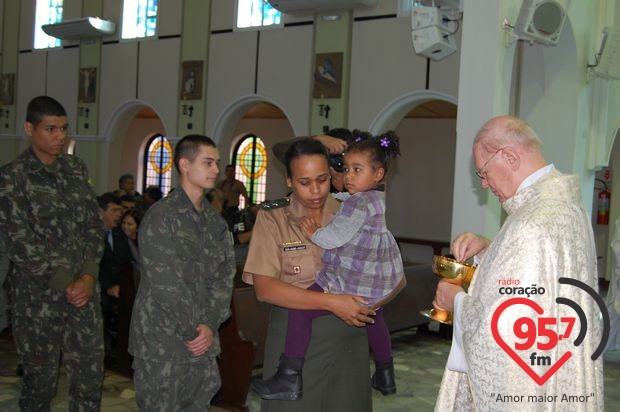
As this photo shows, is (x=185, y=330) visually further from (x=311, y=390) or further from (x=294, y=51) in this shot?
(x=294, y=51)

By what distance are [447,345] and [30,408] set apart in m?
4.98

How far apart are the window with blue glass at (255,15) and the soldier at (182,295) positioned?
1029 centimetres

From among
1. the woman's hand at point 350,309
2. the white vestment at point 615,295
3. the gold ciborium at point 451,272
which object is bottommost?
the white vestment at point 615,295

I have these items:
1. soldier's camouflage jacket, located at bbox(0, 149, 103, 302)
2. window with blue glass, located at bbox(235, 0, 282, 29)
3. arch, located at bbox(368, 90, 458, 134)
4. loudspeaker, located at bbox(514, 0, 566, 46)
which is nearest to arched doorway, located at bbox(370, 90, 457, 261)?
arch, located at bbox(368, 90, 458, 134)

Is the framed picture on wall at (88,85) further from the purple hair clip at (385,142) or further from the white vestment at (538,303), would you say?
the white vestment at (538,303)

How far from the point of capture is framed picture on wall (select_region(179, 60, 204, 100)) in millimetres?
13984

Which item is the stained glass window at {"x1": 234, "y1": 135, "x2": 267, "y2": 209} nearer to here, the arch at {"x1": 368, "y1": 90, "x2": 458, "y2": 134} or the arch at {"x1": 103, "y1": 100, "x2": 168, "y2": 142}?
the arch at {"x1": 103, "y1": 100, "x2": 168, "y2": 142}

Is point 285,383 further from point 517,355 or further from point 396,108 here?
point 396,108

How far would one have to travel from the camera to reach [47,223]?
11.5 ft

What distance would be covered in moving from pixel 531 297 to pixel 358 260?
0.75m

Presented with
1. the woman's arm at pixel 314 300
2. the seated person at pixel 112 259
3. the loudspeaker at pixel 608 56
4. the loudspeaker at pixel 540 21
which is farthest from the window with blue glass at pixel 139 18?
the woman's arm at pixel 314 300

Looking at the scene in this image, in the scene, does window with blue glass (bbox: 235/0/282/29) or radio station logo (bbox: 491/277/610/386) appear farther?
window with blue glass (bbox: 235/0/282/29)

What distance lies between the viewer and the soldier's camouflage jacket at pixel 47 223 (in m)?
3.39

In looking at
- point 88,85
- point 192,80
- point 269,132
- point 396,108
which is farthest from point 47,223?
point 269,132
